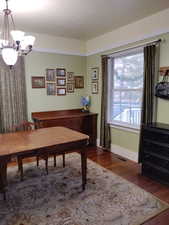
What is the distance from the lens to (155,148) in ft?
8.82

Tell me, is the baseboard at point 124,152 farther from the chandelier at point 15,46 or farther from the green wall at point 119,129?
the chandelier at point 15,46

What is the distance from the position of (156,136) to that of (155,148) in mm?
188

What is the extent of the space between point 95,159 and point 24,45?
2.43 metres

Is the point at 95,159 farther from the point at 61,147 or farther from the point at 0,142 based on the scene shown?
the point at 0,142

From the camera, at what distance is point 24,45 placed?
224cm

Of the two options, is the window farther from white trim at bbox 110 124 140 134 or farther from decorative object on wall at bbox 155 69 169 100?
decorative object on wall at bbox 155 69 169 100

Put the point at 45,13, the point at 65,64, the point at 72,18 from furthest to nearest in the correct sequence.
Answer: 1. the point at 65,64
2. the point at 72,18
3. the point at 45,13

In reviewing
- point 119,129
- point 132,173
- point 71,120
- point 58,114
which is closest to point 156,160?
point 132,173

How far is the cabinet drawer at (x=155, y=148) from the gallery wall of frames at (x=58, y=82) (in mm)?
2301

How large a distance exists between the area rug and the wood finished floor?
98 mm

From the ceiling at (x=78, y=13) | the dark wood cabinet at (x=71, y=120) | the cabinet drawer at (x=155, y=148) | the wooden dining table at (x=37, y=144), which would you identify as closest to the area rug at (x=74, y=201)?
the wooden dining table at (x=37, y=144)

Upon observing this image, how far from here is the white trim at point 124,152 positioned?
3463mm

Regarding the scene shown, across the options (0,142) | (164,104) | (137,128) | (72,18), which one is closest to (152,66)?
(164,104)

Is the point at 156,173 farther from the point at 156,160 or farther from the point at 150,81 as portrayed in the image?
the point at 150,81
